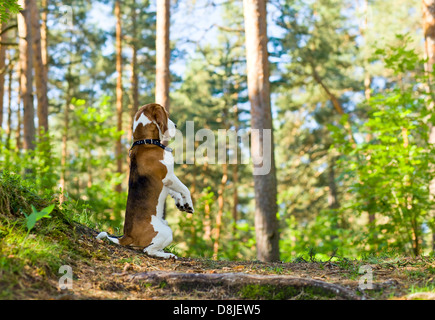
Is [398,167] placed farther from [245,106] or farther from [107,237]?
[245,106]

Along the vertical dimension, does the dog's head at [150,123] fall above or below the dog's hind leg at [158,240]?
above

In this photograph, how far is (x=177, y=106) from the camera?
2488 cm

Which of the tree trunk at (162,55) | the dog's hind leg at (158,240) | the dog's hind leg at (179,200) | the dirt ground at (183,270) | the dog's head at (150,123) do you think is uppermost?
the tree trunk at (162,55)

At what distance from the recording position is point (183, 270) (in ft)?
15.1

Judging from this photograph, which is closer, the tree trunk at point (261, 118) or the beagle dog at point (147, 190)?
the beagle dog at point (147, 190)

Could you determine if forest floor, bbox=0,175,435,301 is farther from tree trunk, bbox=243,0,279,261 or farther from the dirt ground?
tree trunk, bbox=243,0,279,261

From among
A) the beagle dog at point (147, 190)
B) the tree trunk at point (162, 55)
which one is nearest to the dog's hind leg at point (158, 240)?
the beagle dog at point (147, 190)

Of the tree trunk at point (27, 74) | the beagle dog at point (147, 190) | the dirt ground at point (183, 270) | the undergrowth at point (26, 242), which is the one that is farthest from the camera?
the tree trunk at point (27, 74)

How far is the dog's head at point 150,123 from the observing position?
513 cm

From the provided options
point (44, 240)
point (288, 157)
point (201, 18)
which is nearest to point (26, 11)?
point (201, 18)

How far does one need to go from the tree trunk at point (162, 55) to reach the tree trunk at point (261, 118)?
195 centimetres

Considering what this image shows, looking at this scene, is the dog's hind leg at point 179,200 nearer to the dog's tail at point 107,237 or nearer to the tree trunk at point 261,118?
the dog's tail at point 107,237

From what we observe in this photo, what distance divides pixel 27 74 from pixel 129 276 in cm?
1063
